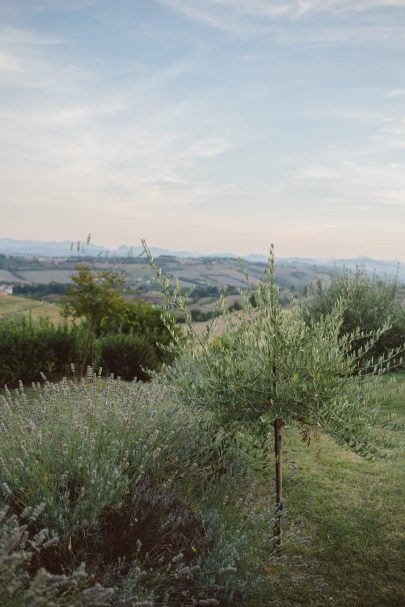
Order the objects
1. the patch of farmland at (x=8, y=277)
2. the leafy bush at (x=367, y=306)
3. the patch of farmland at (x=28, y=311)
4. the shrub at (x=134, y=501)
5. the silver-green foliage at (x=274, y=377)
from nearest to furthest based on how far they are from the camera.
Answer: the shrub at (x=134, y=501) → the silver-green foliage at (x=274, y=377) → the leafy bush at (x=367, y=306) → the patch of farmland at (x=28, y=311) → the patch of farmland at (x=8, y=277)

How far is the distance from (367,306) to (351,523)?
329 inches

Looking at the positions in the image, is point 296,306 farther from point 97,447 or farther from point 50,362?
point 50,362

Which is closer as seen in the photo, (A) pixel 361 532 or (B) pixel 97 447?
(B) pixel 97 447

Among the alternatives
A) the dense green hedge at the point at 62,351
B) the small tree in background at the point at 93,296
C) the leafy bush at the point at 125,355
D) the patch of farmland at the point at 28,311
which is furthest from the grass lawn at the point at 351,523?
the patch of farmland at the point at 28,311

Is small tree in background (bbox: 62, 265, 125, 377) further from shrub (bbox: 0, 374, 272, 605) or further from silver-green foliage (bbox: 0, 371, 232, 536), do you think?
shrub (bbox: 0, 374, 272, 605)

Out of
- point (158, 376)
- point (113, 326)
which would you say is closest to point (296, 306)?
point (158, 376)

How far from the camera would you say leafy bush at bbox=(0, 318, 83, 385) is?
12.4 metres

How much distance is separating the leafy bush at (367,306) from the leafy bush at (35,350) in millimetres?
5479

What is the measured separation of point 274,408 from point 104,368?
9.74 m

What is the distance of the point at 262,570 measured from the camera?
16.2 feet

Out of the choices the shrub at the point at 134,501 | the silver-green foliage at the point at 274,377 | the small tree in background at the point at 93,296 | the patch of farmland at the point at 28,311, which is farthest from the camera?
the patch of farmland at the point at 28,311

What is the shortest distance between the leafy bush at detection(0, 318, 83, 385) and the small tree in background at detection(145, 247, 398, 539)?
7779mm

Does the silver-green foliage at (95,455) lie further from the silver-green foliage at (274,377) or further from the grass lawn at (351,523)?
the grass lawn at (351,523)

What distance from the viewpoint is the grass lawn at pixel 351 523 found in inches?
190
